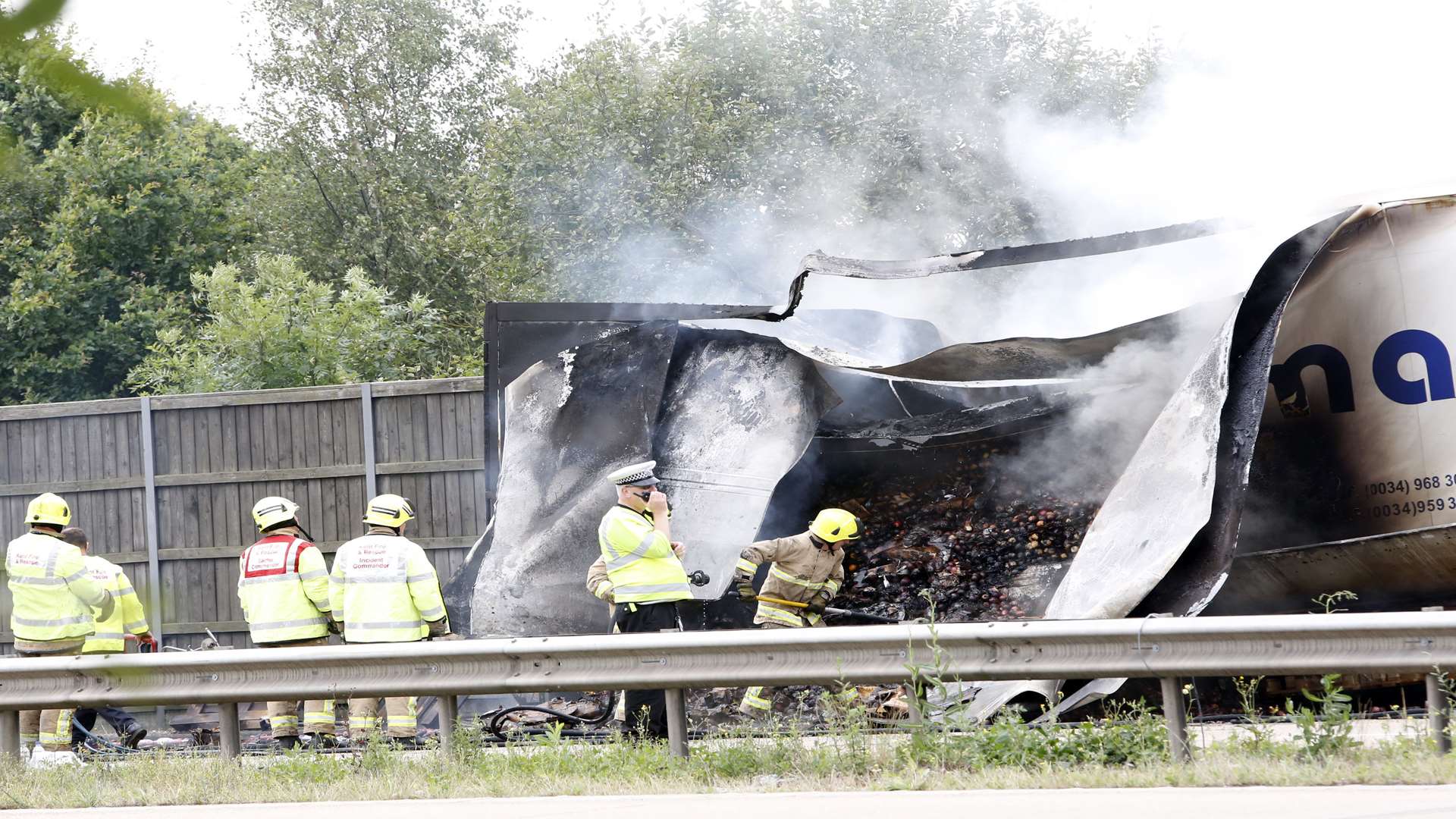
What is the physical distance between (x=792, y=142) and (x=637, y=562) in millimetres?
10649

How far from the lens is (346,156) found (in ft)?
77.6

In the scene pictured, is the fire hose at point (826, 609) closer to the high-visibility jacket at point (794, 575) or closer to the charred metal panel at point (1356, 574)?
the high-visibility jacket at point (794, 575)

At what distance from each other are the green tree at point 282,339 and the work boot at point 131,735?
5254 mm

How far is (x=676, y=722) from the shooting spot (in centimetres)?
599

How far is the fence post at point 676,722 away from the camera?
592 cm

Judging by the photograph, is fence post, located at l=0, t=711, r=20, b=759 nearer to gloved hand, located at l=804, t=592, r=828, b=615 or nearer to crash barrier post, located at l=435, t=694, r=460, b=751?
crash barrier post, located at l=435, t=694, r=460, b=751

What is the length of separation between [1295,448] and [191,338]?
550 inches

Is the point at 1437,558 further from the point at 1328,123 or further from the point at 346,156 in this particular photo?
the point at 346,156

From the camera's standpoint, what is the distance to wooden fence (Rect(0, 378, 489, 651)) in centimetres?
984

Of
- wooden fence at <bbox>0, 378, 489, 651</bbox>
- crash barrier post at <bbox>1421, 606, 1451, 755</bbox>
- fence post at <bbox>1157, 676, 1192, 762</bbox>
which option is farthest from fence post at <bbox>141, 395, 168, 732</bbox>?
crash barrier post at <bbox>1421, 606, 1451, 755</bbox>

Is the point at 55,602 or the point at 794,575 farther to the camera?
the point at 794,575

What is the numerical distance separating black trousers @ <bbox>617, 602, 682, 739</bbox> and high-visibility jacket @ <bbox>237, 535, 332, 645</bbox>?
171 centimetres

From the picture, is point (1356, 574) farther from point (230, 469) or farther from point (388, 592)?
point (230, 469)

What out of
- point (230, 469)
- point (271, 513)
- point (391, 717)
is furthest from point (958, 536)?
point (230, 469)
